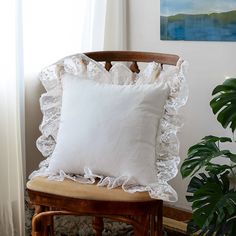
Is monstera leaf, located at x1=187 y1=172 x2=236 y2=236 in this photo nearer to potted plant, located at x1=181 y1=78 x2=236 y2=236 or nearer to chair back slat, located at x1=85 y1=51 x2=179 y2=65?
potted plant, located at x1=181 y1=78 x2=236 y2=236

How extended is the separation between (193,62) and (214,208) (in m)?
1.04

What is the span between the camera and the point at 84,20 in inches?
100.0

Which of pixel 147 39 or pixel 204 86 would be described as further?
pixel 147 39

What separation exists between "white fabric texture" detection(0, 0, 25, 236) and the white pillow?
1.04 feet

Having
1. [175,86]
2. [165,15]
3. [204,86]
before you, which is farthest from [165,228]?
[165,15]

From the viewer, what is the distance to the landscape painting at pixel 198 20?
233 cm

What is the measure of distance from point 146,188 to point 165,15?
118 centimetres

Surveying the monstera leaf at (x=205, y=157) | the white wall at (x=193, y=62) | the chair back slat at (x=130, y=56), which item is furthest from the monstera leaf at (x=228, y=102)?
the white wall at (x=193, y=62)

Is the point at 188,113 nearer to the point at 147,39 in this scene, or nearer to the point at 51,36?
the point at 147,39

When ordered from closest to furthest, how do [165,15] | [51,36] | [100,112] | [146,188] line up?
1. [146,188]
2. [100,112]
3. [51,36]
4. [165,15]

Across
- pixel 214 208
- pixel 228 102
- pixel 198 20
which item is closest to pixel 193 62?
pixel 198 20

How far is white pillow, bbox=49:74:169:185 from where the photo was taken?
1.84m

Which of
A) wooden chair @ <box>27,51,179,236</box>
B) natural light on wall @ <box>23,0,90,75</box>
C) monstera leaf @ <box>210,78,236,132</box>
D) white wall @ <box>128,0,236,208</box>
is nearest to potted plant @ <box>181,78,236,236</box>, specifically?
monstera leaf @ <box>210,78,236,132</box>

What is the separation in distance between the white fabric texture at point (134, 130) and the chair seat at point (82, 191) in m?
0.03
